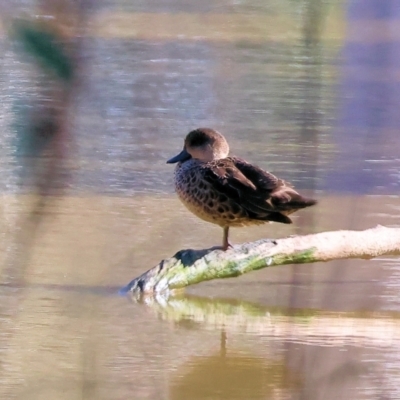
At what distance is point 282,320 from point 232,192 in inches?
14.9

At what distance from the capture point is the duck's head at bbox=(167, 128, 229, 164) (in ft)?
8.14

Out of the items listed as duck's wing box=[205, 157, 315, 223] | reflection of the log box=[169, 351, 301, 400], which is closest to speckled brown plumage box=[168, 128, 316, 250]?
duck's wing box=[205, 157, 315, 223]

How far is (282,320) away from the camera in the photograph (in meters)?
2.09

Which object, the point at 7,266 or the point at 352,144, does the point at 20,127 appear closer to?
the point at 7,266

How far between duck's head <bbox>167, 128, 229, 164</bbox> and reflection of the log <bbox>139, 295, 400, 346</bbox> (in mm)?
437

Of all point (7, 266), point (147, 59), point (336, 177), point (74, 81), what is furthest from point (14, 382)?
point (147, 59)

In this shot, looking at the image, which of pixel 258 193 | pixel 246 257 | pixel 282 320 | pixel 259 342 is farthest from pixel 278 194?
pixel 259 342

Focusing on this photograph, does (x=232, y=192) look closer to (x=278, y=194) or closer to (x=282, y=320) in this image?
(x=278, y=194)

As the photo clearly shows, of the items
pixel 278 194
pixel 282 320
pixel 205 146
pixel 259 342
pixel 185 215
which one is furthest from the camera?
pixel 185 215

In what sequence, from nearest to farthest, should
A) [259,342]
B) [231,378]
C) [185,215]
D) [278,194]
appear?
[231,378], [259,342], [278,194], [185,215]

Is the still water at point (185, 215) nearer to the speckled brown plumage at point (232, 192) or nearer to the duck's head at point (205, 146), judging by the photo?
the speckled brown plumage at point (232, 192)

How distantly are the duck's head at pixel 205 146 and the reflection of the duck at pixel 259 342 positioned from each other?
1.41 ft

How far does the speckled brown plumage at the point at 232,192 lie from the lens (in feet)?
7.39

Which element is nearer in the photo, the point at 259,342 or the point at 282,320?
the point at 259,342
